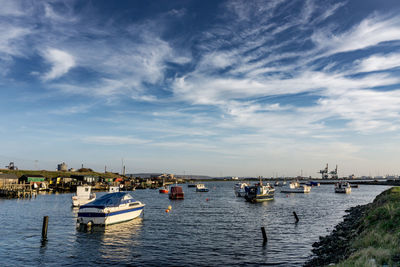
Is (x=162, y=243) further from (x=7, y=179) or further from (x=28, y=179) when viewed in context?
(x=28, y=179)

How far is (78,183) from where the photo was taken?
128m

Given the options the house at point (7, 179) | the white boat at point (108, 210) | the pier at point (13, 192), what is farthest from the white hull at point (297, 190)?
the house at point (7, 179)

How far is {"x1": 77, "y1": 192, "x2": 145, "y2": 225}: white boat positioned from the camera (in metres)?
37.8

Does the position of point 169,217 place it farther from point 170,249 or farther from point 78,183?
point 78,183

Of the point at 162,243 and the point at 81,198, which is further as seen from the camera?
the point at 81,198

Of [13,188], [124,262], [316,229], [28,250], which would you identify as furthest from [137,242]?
[13,188]

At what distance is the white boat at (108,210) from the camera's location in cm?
3775

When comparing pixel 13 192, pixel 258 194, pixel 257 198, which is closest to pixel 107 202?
pixel 257 198

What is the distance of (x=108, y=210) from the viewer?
126 feet

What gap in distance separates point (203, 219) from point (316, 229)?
679 inches

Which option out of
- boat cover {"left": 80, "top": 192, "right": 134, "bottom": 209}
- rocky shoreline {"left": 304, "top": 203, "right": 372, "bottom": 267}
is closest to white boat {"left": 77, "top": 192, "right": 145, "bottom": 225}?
boat cover {"left": 80, "top": 192, "right": 134, "bottom": 209}

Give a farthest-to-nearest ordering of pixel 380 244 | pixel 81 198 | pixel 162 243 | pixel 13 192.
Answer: pixel 13 192, pixel 81 198, pixel 162 243, pixel 380 244

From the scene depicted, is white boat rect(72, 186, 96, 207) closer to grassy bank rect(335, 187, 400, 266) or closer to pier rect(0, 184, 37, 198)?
pier rect(0, 184, 37, 198)

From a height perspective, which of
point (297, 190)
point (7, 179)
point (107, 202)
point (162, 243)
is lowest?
point (297, 190)
